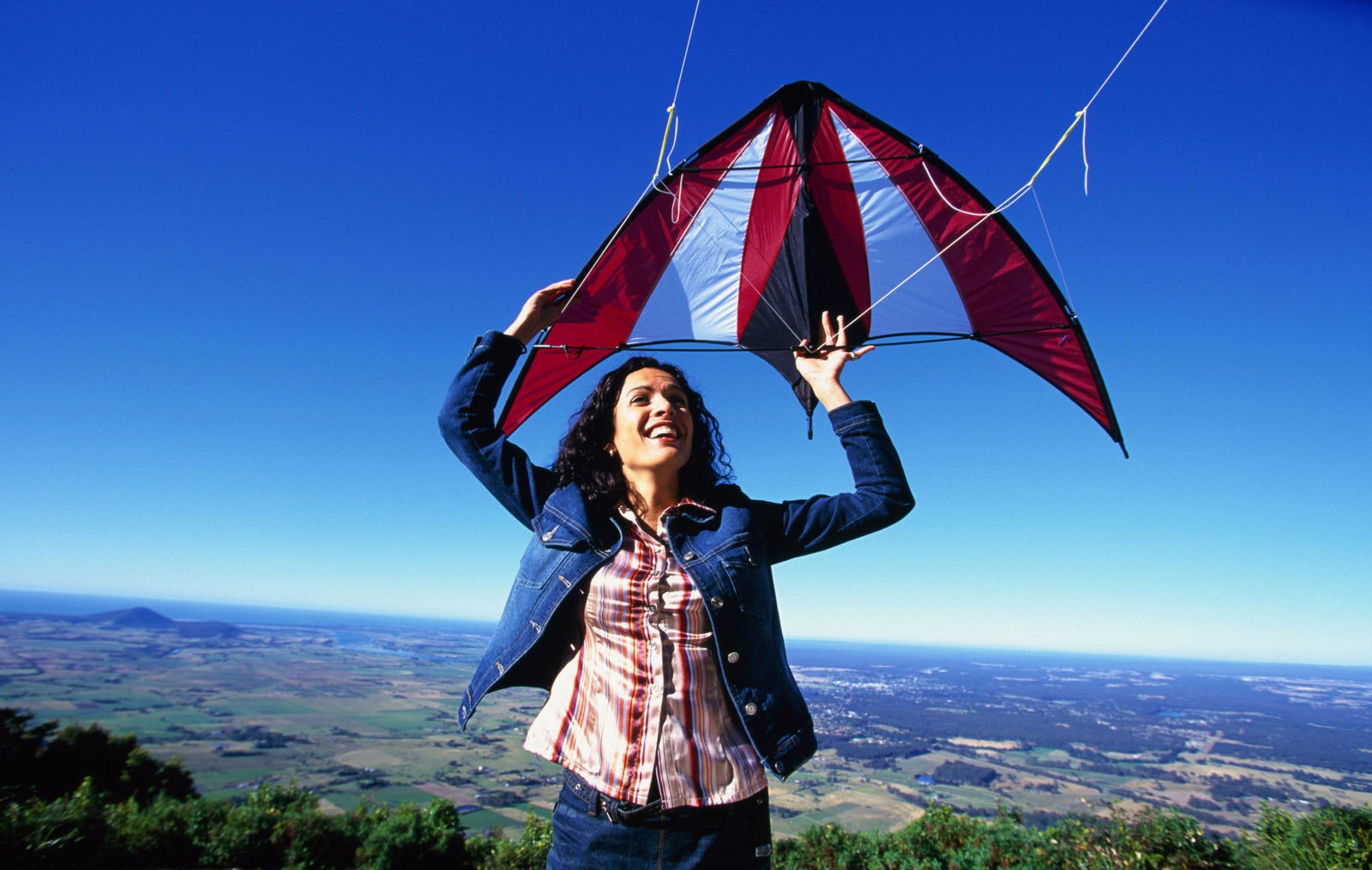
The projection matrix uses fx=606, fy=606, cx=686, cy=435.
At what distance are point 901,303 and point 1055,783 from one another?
49.9 meters

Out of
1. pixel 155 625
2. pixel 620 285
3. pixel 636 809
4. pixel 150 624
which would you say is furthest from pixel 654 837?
pixel 150 624

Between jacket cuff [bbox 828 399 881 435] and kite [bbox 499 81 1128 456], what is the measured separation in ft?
4.79

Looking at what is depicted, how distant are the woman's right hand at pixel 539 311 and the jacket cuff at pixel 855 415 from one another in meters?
0.97

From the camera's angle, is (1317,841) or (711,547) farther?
(1317,841)

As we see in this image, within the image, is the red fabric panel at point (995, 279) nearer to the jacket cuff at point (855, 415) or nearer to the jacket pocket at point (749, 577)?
the jacket cuff at point (855, 415)

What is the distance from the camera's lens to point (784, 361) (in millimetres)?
3662

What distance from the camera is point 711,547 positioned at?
1507mm

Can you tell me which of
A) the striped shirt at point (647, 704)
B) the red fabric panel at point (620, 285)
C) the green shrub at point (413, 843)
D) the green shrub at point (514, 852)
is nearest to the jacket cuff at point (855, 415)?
the striped shirt at point (647, 704)

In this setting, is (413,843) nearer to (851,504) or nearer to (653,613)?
(653,613)

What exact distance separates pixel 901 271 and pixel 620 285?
1.70 m

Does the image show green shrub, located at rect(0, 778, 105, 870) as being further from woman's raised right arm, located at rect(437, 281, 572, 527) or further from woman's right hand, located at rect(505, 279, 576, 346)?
woman's right hand, located at rect(505, 279, 576, 346)

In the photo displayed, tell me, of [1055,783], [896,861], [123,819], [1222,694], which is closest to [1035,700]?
[1222,694]

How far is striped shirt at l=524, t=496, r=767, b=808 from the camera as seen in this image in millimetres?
1275

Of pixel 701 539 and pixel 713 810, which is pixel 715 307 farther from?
pixel 713 810
